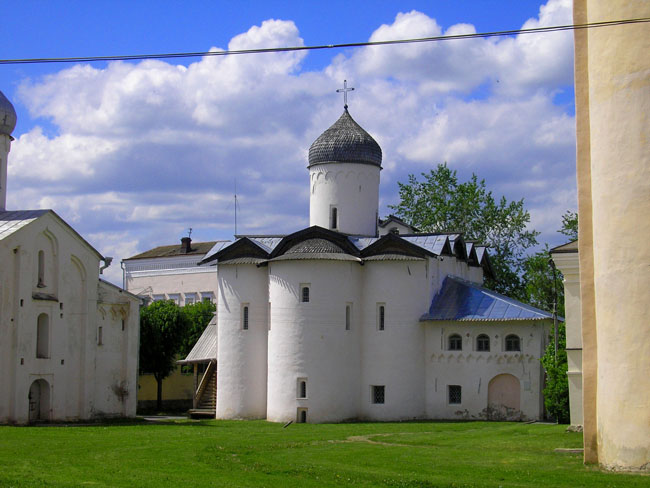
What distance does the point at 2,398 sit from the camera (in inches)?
1251

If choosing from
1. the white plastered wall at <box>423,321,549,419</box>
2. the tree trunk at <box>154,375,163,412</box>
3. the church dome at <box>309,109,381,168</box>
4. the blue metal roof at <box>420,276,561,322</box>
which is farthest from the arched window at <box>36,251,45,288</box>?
the tree trunk at <box>154,375,163,412</box>

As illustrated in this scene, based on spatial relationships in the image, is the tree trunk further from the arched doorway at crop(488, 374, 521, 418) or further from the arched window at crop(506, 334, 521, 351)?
the arched window at crop(506, 334, 521, 351)

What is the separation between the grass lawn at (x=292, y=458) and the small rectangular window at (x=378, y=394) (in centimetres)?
642

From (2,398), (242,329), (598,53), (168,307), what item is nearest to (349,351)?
(242,329)

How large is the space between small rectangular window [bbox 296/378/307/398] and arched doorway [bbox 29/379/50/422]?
9.47 meters

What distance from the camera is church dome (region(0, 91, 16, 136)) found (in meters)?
36.1

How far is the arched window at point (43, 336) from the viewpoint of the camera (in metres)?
34.1

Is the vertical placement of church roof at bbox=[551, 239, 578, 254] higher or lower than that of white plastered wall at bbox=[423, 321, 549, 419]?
higher

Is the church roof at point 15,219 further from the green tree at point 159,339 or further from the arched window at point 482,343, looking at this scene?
the arched window at point 482,343

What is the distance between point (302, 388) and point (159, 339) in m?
16.4

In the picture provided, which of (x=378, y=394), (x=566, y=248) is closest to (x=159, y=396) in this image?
(x=378, y=394)

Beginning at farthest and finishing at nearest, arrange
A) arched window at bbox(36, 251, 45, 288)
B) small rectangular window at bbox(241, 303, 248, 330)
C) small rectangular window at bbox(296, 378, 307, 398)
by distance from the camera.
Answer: small rectangular window at bbox(241, 303, 248, 330)
small rectangular window at bbox(296, 378, 307, 398)
arched window at bbox(36, 251, 45, 288)

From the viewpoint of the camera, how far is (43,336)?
34281mm

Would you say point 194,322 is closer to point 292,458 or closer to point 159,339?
point 159,339
